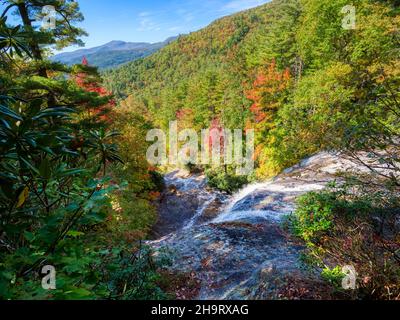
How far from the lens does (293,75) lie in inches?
1122

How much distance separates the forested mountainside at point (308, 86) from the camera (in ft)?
13.5

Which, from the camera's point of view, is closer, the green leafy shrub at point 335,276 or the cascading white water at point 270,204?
the green leafy shrub at point 335,276

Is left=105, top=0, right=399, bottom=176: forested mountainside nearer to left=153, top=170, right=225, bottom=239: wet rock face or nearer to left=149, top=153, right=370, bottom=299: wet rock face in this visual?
left=149, top=153, right=370, bottom=299: wet rock face

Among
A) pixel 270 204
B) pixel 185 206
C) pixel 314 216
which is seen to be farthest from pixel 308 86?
pixel 314 216

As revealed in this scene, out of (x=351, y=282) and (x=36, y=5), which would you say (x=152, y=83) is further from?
(x=351, y=282)

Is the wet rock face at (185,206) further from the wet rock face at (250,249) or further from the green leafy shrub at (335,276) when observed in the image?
the green leafy shrub at (335,276)

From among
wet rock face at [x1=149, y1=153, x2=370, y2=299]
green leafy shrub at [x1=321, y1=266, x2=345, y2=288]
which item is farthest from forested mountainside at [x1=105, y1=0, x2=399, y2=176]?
green leafy shrub at [x1=321, y1=266, x2=345, y2=288]

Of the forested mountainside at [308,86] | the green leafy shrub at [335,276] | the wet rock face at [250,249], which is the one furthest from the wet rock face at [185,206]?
the green leafy shrub at [335,276]

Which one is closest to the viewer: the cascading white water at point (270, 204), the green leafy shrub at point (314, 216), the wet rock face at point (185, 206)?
the green leafy shrub at point (314, 216)

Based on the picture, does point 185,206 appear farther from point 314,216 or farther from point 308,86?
point 314,216

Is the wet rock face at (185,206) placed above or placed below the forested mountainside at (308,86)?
below

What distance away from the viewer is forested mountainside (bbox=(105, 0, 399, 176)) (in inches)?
163

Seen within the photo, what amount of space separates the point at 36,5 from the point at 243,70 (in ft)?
100
